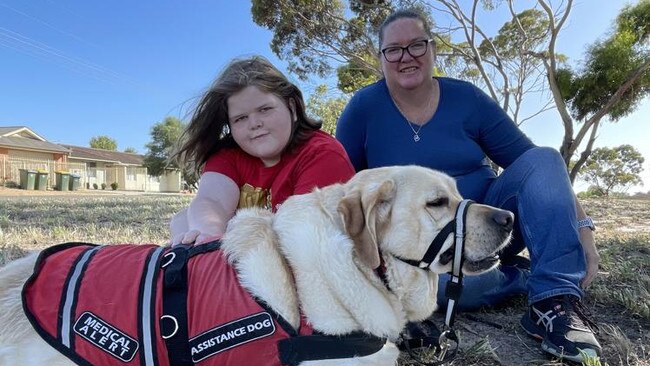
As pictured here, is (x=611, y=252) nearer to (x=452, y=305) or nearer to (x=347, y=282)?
(x=452, y=305)

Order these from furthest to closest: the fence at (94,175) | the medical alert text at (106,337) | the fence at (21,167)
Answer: the fence at (94,175)
the fence at (21,167)
the medical alert text at (106,337)

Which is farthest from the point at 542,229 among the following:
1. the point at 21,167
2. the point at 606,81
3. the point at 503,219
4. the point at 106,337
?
the point at 21,167

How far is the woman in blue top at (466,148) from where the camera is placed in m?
2.67

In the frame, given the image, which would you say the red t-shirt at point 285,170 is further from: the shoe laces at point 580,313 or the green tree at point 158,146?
the green tree at point 158,146

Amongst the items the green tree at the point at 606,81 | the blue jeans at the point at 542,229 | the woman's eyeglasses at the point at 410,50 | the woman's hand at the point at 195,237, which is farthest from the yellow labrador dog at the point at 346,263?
Answer: the green tree at the point at 606,81

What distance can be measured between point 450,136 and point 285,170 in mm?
1449

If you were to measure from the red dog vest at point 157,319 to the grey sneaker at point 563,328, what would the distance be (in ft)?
4.88

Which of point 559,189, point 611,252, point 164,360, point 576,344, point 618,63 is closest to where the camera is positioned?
point 164,360

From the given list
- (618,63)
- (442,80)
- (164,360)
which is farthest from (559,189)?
(618,63)

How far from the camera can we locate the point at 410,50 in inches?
140

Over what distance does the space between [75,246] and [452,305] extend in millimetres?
1871

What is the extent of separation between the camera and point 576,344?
7.54 feet

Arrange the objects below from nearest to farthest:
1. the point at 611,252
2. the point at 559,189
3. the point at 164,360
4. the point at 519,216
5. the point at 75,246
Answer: the point at 164,360 → the point at 75,246 → the point at 559,189 → the point at 519,216 → the point at 611,252

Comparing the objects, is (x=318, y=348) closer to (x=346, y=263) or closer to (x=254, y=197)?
(x=346, y=263)
